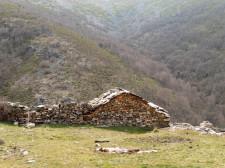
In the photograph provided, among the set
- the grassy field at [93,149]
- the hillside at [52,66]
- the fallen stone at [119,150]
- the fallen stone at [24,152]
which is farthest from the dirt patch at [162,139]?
the hillside at [52,66]

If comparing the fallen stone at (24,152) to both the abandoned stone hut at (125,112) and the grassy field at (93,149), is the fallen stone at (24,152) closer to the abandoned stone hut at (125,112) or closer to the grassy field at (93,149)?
the grassy field at (93,149)

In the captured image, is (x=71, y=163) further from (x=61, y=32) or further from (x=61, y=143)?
(x=61, y=32)

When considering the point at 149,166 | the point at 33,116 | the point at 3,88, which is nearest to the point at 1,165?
the point at 149,166

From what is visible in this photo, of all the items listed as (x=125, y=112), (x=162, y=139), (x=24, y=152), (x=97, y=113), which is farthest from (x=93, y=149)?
(x=125, y=112)

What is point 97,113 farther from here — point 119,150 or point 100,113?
point 119,150

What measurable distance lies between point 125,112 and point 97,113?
1.61m

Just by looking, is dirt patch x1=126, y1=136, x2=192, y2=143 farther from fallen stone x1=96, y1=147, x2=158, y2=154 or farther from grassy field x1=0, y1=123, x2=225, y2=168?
fallen stone x1=96, y1=147, x2=158, y2=154

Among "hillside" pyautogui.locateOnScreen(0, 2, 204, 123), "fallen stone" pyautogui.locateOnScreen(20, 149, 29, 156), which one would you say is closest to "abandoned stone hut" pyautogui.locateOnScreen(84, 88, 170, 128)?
"fallen stone" pyautogui.locateOnScreen(20, 149, 29, 156)

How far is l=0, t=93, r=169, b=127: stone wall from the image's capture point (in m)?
24.8

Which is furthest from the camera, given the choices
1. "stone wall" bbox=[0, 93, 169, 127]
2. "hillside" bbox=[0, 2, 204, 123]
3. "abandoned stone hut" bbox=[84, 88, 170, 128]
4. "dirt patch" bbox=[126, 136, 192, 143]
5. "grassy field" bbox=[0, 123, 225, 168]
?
"hillside" bbox=[0, 2, 204, 123]

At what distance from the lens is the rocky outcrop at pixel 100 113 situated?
24.8 metres

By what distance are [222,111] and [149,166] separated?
167 m

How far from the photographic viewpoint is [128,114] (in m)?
26.5

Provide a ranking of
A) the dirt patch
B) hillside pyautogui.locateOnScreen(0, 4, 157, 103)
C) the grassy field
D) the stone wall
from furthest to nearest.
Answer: hillside pyautogui.locateOnScreen(0, 4, 157, 103)
the stone wall
the dirt patch
the grassy field
